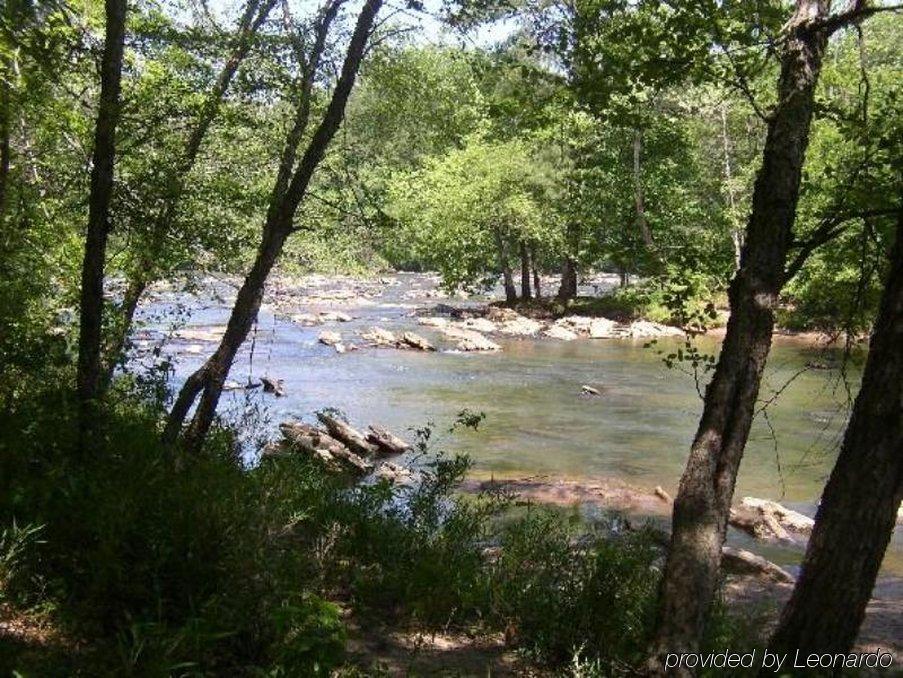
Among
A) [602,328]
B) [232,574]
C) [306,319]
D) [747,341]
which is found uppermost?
[747,341]

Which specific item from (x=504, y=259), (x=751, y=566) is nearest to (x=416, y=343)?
(x=504, y=259)

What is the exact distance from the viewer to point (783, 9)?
4523 mm

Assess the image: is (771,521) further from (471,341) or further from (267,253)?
(471,341)

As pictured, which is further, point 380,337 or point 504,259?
point 504,259

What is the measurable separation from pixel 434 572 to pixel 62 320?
6484mm

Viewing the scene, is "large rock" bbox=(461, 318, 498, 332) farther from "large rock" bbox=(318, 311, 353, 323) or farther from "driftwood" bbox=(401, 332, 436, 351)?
"driftwood" bbox=(401, 332, 436, 351)

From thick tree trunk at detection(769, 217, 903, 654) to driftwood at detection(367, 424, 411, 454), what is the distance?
904cm

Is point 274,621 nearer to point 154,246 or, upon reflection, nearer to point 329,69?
point 154,246

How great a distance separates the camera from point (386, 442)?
12.6 m

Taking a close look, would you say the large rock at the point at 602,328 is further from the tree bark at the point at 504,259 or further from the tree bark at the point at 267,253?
the tree bark at the point at 267,253

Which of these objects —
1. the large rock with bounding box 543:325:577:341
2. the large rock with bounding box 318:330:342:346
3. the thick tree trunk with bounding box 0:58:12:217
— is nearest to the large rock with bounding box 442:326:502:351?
the large rock with bounding box 543:325:577:341

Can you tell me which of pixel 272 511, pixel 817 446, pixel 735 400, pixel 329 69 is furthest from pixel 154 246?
pixel 817 446

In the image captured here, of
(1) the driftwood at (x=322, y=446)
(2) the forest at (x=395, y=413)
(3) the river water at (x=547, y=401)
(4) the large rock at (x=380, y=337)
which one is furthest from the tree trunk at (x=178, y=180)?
(4) the large rock at (x=380, y=337)

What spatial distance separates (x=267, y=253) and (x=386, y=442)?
616 cm
